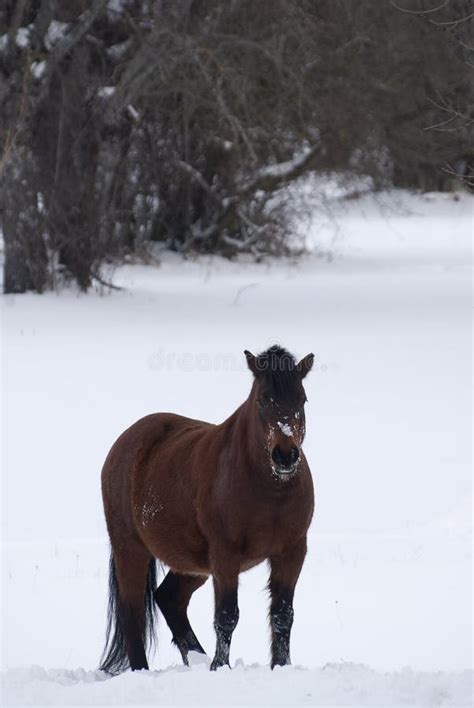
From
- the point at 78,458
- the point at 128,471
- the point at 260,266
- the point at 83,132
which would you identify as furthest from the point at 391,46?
the point at 128,471

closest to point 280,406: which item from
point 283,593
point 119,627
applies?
point 283,593

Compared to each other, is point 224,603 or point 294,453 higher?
point 294,453

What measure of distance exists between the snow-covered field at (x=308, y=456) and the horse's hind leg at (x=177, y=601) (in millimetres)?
457

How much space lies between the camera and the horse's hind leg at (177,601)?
16.8ft

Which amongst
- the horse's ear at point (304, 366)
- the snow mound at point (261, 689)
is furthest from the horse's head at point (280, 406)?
the snow mound at point (261, 689)

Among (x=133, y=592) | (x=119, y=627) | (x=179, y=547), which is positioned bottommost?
(x=119, y=627)

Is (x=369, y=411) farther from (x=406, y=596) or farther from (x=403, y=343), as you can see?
(x=406, y=596)

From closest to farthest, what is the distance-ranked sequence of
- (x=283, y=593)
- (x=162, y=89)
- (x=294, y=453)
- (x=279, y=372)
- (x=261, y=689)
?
(x=261, y=689)
(x=294, y=453)
(x=279, y=372)
(x=283, y=593)
(x=162, y=89)

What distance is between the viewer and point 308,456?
9.90 m

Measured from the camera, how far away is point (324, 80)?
18.2 metres

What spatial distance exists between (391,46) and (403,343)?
18.3 ft

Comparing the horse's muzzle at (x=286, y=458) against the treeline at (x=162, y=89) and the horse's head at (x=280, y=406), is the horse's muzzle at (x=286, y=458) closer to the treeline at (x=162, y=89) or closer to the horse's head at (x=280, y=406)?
the horse's head at (x=280, y=406)

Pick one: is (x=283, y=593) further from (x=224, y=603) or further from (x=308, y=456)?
(x=308, y=456)

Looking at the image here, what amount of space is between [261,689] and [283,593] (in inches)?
26.9
